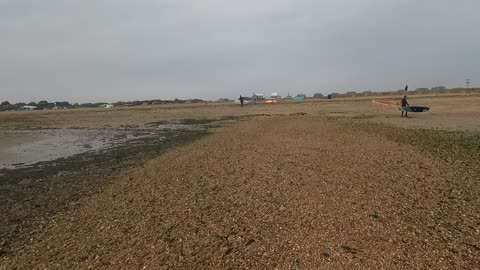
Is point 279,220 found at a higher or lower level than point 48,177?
higher

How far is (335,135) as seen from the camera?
24156mm

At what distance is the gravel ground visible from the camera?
665 centimetres

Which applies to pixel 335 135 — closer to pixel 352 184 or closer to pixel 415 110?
pixel 352 184

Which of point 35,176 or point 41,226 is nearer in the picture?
point 41,226

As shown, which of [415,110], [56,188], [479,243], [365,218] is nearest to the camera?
[479,243]

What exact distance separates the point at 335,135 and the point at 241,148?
307 inches

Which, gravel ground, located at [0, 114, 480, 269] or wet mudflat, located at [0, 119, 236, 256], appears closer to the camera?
gravel ground, located at [0, 114, 480, 269]

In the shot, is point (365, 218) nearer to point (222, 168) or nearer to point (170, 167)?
point (222, 168)

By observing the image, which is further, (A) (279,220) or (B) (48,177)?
(B) (48,177)

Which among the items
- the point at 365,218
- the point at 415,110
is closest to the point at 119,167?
the point at 365,218

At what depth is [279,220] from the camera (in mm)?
8477

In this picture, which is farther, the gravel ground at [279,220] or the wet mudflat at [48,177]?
the wet mudflat at [48,177]

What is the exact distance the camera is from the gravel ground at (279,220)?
262 inches

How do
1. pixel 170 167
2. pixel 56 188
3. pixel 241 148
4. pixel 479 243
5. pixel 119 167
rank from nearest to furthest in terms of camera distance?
pixel 479 243 < pixel 56 188 < pixel 170 167 < pixel 119 167 < pixel 241 148
